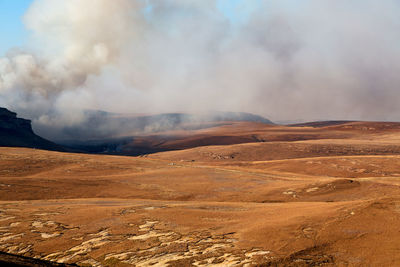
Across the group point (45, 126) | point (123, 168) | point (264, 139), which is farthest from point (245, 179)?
point (45, 126)

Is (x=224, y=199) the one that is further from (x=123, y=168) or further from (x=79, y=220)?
(x=123, y=168)

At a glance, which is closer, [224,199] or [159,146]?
[224,199]

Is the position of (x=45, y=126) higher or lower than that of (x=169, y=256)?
higher

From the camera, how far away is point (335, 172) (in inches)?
2159

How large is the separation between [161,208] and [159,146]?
5185 inches

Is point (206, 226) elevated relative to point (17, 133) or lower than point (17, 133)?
lower

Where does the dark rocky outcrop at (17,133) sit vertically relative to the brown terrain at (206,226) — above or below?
above

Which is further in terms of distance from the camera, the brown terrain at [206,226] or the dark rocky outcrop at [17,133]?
the dark rocky outcrop at [17,133]

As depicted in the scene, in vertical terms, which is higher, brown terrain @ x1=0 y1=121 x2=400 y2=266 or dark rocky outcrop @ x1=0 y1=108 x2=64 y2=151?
dark rocky outcrop @ x1=0 y1=108 x2=64 y2=151

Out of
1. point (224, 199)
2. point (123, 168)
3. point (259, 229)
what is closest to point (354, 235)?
point (259, 229)

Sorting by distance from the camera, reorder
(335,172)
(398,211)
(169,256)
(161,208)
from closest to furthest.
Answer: (169,256)
(398,211)
(161,208)
(335,172)

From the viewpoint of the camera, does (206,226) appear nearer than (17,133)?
Yes

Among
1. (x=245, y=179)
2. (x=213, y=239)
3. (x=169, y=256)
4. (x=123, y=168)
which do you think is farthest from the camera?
(x=123, y=168)

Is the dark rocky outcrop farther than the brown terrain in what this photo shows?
Yes
